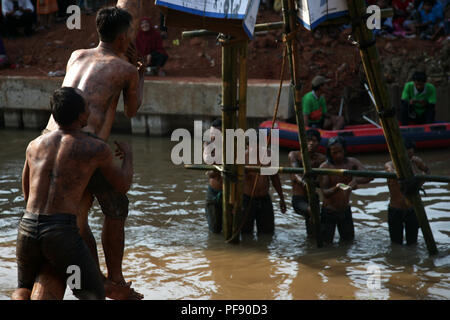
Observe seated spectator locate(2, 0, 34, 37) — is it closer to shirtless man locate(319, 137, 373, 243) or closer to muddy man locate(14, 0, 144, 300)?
shirtless man locate(319, 137, 373, 243)

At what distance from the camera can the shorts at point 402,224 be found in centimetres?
752

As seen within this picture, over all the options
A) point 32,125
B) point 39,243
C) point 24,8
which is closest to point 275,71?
point 32,125

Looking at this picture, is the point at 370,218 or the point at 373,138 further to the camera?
the point at 373,138

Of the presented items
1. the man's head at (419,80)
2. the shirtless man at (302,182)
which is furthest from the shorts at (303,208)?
the man's head at (419,80)

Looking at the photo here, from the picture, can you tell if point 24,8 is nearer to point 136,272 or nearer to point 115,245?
Answer: point 136,272

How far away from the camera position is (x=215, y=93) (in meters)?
14.4

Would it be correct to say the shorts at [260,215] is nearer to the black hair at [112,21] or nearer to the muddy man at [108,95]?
the muddy man at [108,95]

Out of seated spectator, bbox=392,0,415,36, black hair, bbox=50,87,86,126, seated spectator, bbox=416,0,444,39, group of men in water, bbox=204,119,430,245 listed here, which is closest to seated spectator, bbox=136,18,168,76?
seated spectator, bbox=392,0,415,36

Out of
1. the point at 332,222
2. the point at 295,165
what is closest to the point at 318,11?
the point at 295,165

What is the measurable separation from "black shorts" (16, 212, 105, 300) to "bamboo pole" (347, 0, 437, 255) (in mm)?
3300

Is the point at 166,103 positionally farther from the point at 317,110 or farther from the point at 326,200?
the point at 326,200

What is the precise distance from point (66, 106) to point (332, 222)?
4.16 metres

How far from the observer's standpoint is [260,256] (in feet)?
24.4

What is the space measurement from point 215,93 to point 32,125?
4428 mm
